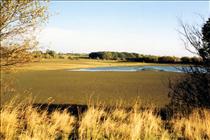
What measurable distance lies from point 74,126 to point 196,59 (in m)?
6.03

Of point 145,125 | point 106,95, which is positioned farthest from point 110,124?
point 106,95

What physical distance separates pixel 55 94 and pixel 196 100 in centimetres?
1254

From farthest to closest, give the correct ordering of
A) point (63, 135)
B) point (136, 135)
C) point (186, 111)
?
1. point (186, 111)
2. point (63, 135)
3. point (136, 135)

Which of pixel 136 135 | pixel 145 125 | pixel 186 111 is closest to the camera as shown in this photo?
pixel 136 135

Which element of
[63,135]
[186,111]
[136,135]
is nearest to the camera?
[136,135]

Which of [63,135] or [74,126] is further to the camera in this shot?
[74,126]

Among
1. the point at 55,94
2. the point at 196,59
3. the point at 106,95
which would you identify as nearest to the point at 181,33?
the point at 196,59

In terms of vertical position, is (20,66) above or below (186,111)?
above

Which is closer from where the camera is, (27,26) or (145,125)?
(145,125)

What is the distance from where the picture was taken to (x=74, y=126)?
10461 millimetres

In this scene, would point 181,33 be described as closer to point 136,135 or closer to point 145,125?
point 145,125

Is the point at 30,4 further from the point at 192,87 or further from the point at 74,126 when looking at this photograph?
the point at 192,87

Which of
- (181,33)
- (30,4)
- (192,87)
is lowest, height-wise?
(192,87)

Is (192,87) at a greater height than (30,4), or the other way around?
(30,4)
